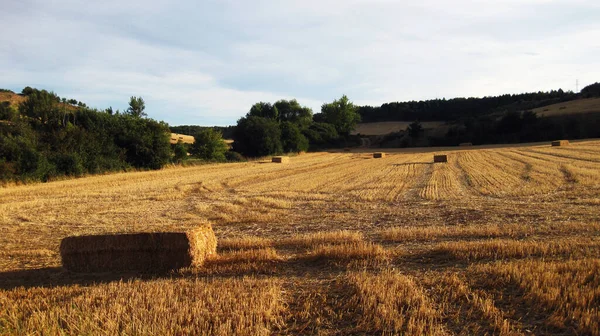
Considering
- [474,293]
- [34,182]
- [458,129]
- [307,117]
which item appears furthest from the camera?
[307,117]

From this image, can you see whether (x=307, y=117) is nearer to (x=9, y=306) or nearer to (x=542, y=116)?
(x=542, y=116)

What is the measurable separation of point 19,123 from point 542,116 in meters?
76.2

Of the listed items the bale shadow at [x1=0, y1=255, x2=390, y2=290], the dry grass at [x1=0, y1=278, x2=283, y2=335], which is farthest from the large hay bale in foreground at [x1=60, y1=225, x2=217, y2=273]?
the dry grass at [x1=0, y1=278, x2=283, y2=335]

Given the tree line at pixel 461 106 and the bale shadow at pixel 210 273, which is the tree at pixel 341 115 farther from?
the bale shadow at pixel 210 273

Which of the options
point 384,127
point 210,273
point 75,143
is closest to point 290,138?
point 75,143

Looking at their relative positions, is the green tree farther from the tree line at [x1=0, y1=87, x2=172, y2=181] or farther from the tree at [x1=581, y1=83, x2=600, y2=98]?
the tree at [x1=581, y1=83, x2=600, y2=98]

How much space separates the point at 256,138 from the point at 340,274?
50.5 m

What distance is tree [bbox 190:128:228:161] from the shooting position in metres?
50.4

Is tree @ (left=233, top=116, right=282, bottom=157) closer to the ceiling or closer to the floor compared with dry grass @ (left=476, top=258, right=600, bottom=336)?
closer to the ceiling

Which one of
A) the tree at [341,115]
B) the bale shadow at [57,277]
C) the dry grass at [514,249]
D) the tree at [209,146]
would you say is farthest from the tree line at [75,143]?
the tree at [341,115]

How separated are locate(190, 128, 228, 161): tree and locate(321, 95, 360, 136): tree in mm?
47648

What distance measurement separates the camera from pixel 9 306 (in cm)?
574

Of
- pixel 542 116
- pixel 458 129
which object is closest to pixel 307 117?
pixel 458 129

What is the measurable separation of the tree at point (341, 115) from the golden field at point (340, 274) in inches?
3164
